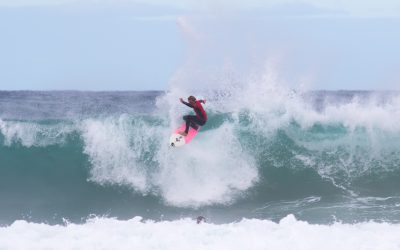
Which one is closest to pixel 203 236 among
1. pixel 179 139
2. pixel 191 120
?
pixel 191 120

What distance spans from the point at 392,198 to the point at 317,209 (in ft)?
6.08

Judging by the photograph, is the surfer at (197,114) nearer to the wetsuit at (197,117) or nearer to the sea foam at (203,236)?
the wetsuit at (197,117)

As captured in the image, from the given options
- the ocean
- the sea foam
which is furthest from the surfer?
the sea foam

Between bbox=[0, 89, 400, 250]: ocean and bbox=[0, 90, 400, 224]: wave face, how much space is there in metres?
0.03

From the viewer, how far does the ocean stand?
1260cm

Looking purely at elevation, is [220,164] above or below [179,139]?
below

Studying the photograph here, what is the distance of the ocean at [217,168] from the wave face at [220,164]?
28 millimetres

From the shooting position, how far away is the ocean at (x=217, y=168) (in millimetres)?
12602

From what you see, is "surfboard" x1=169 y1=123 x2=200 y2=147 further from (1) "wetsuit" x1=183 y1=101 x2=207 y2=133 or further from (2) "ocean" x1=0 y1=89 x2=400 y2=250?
(2) "ocean" x1=0 y1=89 x2=400 y2=250

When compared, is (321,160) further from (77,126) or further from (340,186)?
(77,126)

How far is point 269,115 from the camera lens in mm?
15141

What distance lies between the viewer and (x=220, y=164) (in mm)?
13758

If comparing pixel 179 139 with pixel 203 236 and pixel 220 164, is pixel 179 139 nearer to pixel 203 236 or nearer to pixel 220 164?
pixel 220 164

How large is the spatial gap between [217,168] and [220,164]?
13cm
